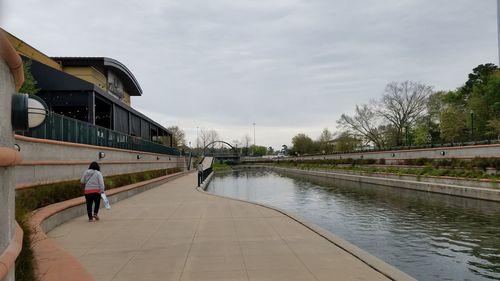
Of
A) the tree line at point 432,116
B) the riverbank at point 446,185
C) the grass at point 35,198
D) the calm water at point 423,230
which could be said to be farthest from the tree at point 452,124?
the grass at point 35,198

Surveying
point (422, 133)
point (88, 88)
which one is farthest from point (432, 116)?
point (88, 88)

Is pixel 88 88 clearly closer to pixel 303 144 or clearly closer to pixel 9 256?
pixel 9 256

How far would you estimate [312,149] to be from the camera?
117m

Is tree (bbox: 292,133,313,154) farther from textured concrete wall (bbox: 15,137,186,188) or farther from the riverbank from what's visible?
textured concrete wall (bbox: 15,137,186,188)

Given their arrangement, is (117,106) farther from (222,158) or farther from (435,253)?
(222,158)

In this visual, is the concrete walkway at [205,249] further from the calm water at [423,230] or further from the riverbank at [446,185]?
the riverbank at [446,185]

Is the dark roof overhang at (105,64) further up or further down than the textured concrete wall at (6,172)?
further up

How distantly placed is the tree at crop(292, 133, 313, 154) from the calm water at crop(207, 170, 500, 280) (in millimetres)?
94143

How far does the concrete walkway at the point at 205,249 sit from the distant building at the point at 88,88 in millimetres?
12326

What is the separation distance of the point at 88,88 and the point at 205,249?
19167 millimetres

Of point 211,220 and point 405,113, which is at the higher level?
point 405,113

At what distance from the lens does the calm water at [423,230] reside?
931 centimetres

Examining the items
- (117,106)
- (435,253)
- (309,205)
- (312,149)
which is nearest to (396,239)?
(435,253)

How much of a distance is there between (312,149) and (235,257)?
11065cm
